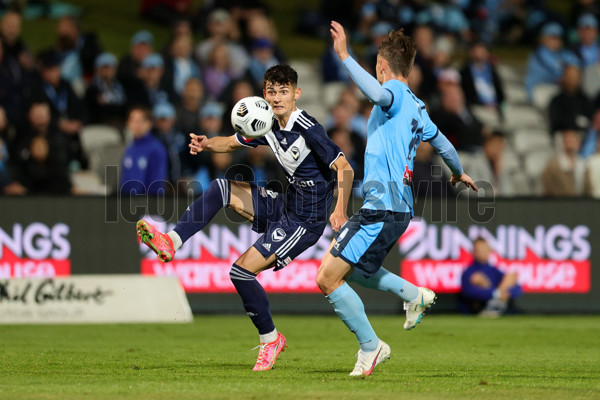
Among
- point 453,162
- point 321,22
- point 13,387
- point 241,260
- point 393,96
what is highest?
point 321,22

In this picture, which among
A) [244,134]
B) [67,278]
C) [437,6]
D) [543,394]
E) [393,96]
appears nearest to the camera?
[543,394]

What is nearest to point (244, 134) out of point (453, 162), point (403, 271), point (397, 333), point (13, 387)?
point (453, 162)

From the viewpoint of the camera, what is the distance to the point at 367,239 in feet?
24.4

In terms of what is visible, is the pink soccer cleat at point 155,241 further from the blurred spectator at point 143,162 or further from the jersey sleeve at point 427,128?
the blurred spectator at point 143,162

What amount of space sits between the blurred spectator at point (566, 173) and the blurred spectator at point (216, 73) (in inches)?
217

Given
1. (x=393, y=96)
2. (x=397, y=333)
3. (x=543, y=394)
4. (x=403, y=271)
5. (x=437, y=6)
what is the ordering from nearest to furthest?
(x=543, y=394) → (x=393, y=96) → (x=397, y=333) → (x=403, y=271) → (x=437, y=6)

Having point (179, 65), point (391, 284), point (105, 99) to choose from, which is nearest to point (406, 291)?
point (391, 284)

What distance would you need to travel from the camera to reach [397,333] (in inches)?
452

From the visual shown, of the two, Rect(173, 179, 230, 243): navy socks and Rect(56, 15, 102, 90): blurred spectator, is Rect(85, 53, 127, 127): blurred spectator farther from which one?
Rect(173, 179, 230, 243): navy socks

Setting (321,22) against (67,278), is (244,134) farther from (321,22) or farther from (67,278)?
(321,22)

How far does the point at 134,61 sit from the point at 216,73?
1.38 metres

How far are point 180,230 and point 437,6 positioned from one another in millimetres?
15520

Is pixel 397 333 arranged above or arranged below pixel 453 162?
below

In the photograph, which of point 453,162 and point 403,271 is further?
point 403,271
